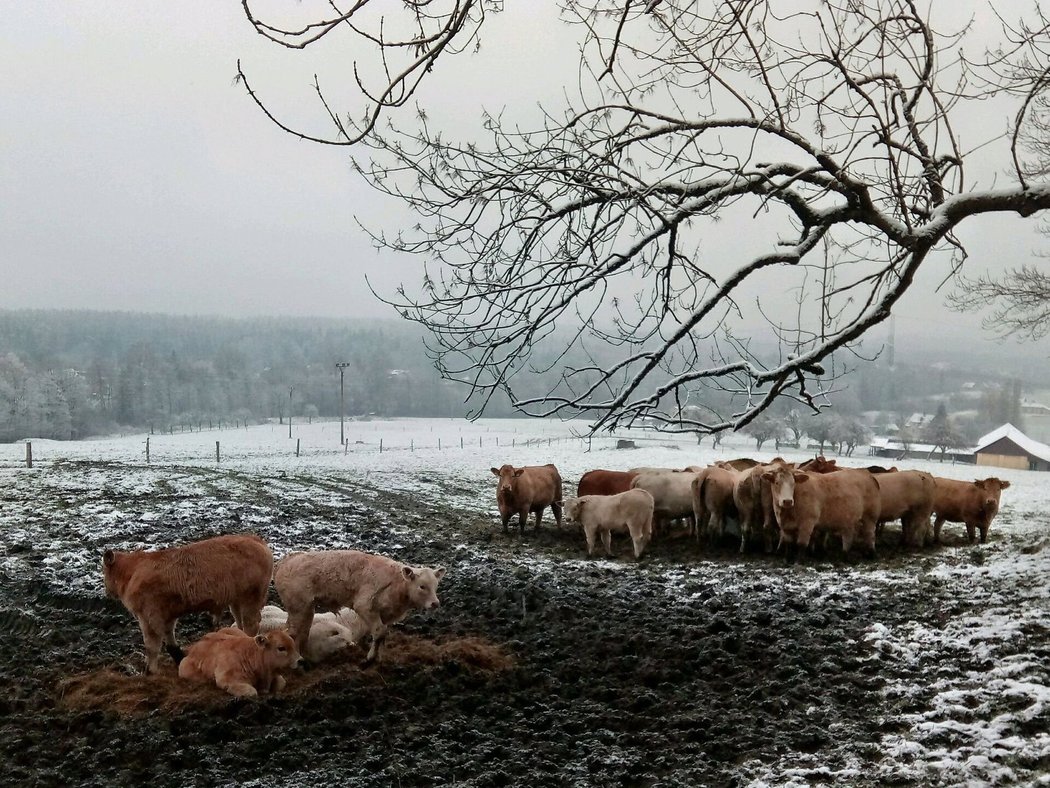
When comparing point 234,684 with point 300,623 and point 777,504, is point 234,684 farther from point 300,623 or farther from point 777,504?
point 777,504

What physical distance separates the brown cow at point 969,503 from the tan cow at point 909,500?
0.44m

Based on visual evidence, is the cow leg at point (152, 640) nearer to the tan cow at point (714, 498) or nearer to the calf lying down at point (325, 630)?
the calf lying down at point (325, 630)

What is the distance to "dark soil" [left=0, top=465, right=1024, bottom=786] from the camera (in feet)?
14.7

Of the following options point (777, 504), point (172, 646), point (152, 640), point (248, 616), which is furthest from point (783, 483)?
point (152, 640)

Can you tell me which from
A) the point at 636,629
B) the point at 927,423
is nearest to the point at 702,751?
the point at 636,629

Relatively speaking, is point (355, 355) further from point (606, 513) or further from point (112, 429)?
point (606, 513)

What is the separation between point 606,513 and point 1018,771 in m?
7.34

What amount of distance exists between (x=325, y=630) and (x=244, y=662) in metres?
1.03

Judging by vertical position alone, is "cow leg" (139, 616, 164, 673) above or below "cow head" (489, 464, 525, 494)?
below

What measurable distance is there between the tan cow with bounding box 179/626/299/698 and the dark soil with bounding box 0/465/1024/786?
0.15 m

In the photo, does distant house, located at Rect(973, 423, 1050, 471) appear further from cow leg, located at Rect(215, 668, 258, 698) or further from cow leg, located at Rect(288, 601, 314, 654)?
cow leg, located at Rect(215, 668, 258, 698)

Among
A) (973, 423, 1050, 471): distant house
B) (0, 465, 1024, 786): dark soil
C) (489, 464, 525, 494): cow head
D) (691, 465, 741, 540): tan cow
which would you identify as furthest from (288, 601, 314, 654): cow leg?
(973, 423, 1050, 471): distant house

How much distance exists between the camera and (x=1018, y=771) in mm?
4074

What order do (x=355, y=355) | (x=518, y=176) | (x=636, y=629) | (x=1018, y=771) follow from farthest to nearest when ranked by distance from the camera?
(x=355, y=355), (x=636, y=629), (x=518, y=176), (x=1018, y=771)
